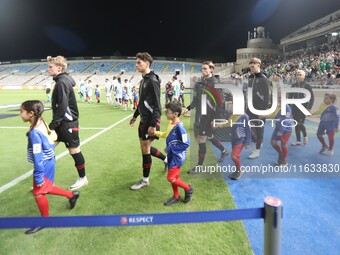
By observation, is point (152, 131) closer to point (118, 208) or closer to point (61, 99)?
point (118, 208)

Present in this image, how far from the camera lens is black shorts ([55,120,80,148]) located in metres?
4.03

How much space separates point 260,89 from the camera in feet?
18.4

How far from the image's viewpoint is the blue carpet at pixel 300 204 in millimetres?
2873

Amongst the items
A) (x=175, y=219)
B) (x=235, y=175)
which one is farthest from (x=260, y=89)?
(x=175, y=219)

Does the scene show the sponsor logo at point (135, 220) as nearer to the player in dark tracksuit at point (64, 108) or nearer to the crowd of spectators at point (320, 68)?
the player in dark tracksuit at point (64, 108)

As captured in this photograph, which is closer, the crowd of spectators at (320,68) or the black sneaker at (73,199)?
the black sneaker at (73,199)

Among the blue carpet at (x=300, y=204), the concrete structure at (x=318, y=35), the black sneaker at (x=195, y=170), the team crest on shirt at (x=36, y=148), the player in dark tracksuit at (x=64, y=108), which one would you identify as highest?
the concrete structure at (x=318, y=35)

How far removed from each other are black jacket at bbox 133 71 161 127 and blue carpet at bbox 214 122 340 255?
1.78 m

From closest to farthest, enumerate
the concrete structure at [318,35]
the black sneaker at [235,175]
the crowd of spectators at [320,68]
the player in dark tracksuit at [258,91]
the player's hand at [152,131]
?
1. the player's hand at [152,131]
2. the black sneaker at [235,175]
3. the player in dark tracksuit at [258,91]
4. the crowd of spectators at [320,68]
5. the concrete structure at [318,35]

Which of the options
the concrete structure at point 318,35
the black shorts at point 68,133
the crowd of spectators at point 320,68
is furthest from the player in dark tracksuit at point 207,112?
the concrete structure at point 318,35

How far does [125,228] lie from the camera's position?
3227 millimetres

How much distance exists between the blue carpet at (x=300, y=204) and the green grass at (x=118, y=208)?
233 mm

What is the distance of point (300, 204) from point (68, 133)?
3.63 meters

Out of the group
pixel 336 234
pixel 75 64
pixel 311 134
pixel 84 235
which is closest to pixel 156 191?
pixel 84 235
